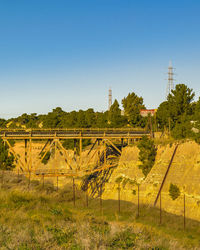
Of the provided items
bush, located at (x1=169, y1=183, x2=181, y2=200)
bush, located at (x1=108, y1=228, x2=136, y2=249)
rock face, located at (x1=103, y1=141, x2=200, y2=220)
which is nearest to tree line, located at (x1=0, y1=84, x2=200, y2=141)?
rock face, located at (x1=103, y1=141, x2=200, y2=220)

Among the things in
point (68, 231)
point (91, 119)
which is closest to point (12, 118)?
point (91, 119)

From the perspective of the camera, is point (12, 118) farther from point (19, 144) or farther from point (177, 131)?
point (177, 131)

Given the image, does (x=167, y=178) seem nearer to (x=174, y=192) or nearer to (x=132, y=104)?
(x=174, y=192)

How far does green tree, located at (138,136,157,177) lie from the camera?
177ft

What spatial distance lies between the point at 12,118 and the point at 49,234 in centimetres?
15082

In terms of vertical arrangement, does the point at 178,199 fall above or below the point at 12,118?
below

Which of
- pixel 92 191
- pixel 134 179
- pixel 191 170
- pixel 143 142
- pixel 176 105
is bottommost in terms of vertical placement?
pixel 92 191

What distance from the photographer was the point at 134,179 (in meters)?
54.8

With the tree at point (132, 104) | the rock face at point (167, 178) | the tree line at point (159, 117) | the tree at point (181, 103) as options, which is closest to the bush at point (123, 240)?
the rock face at point (167, 178)

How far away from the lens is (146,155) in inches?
2148

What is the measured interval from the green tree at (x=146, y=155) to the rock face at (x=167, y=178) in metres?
1.14

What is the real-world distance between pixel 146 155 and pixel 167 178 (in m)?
8.95

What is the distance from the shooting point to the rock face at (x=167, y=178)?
40.0 meters

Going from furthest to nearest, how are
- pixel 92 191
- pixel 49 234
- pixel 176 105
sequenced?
pixel 176 105, pixel 92 191, pixel 49 234
